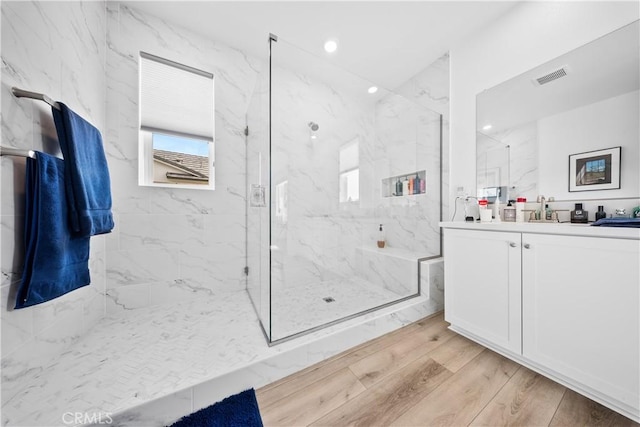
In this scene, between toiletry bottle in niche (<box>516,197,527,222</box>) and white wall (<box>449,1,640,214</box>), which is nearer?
white wall (<box>449,1,640,214</box>)

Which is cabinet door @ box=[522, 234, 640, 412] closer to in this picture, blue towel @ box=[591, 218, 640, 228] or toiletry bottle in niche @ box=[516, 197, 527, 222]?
blue towel @ box=[591, 218, 640, 228]

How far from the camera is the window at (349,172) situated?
2.25 metres

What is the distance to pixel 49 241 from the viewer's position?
929 mm

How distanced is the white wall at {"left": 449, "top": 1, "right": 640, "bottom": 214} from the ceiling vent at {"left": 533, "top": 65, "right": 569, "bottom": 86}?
0.11 meters

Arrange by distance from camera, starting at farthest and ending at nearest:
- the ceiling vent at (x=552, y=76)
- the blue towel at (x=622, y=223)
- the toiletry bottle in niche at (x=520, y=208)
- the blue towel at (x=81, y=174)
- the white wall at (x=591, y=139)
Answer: the toiletry bottle in niche at (x=520, y=208) < the ceiling vent at (x=552, y=76) < the white wall at (x=591, y=139) < the blue towel at (x=81, y=174) < the blue towel at (x=622, y=223)

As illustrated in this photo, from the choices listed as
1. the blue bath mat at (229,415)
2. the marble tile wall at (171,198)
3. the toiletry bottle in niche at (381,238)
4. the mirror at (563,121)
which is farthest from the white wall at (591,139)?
the marble tile wall at (171,198)

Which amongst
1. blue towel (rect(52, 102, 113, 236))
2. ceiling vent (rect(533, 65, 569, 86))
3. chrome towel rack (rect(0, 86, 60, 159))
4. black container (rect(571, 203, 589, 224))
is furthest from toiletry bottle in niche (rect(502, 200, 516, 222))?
chrome towel rack (rect(0, 86, 60, 159))

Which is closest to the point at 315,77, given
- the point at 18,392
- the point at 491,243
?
the point at 491,243

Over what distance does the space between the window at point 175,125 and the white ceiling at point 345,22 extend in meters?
0.40

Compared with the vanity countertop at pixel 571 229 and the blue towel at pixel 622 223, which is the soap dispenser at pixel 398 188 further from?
the blue towel at pixel 622 223

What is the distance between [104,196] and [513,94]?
2920 millimetres

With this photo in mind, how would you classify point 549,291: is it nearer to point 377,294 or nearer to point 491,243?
point 491,243

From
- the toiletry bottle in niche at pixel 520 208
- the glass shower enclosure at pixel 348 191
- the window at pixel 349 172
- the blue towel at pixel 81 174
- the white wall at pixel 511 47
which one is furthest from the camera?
the window at pixel 349 172

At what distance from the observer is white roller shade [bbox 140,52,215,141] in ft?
5.99
